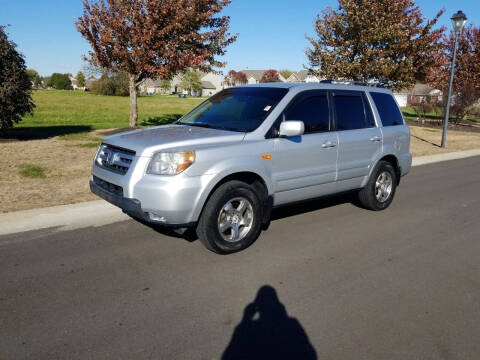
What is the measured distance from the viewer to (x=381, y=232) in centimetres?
584

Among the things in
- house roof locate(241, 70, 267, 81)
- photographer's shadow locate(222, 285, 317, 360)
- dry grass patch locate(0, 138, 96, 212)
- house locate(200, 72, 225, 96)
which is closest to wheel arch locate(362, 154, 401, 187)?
photographer's shadow locate(222, 285, 317, 360)

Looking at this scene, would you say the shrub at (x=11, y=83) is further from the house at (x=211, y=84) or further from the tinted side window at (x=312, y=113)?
the house at (x=211, y=84)

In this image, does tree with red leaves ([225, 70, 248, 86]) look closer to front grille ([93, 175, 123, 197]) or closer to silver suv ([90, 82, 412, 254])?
silver suv ([90, 82, 412, 254])

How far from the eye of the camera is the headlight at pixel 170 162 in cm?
436

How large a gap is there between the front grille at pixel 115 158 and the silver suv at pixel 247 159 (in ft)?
0.04

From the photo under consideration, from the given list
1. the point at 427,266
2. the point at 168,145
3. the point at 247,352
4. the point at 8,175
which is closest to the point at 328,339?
the point at 247,352

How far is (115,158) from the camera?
481cm

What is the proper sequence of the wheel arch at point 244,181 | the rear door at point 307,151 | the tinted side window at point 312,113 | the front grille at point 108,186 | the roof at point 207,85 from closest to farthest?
the wheel arch at point 244,181
the front grille at point 108,186
the rear door at point 307,151
the tinted side window at point 312,113
the roof at point 207,85

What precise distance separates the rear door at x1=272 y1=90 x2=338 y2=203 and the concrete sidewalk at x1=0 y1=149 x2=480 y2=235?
94.9 inches

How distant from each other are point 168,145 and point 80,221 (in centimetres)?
228

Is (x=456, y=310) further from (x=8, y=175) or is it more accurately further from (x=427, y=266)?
(x=8, y=175)

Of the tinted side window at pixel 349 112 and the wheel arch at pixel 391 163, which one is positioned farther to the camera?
the wheel arch at pixel 391 163

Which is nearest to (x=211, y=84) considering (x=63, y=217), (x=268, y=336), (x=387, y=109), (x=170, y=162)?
(x=387, y=109)

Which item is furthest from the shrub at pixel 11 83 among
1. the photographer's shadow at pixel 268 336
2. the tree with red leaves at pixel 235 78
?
the tree with red leaves at pixel 235 78
